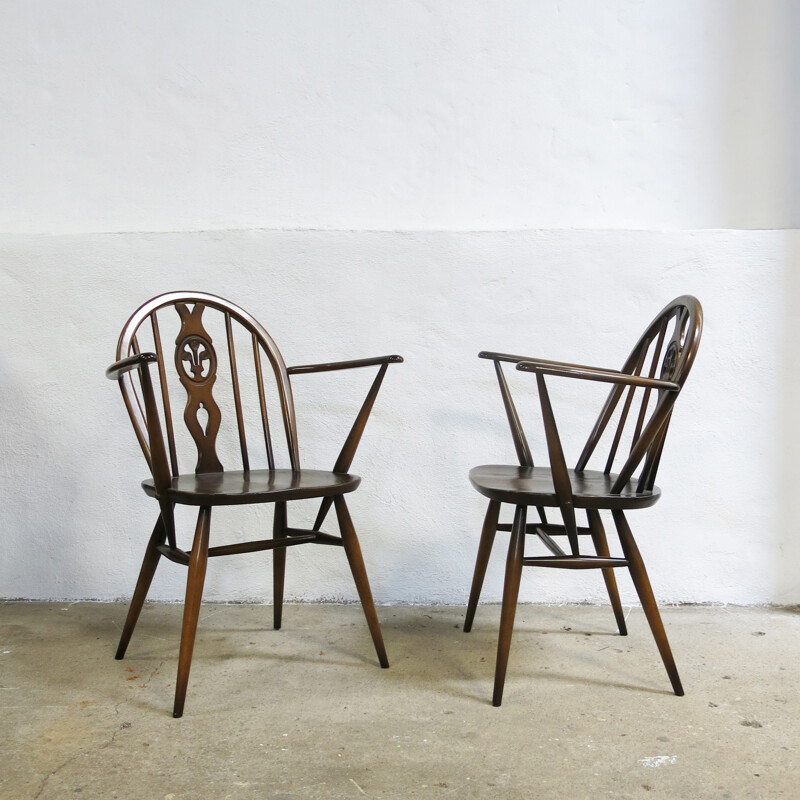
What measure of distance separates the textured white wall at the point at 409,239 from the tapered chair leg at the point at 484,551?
0.84 ft

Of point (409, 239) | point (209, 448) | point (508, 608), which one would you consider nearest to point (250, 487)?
point (209, 448)

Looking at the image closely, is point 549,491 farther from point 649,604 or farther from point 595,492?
point 649,604

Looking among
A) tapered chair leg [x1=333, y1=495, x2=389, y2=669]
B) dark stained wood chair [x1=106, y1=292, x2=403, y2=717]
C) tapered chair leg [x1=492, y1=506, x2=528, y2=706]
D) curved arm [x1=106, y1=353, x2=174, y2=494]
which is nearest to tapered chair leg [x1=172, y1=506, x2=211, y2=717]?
dark stained wood chair [x1=106, y1=292, x2=403, y2=717]

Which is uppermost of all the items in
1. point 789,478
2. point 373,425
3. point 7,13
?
point 7,13

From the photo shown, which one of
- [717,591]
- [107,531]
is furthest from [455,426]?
[107,531]

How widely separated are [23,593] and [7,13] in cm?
186

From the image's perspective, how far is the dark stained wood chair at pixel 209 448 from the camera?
1.42m

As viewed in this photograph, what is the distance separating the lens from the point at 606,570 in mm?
1823

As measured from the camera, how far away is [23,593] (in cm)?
219

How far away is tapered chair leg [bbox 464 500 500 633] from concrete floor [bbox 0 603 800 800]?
2.2 inches

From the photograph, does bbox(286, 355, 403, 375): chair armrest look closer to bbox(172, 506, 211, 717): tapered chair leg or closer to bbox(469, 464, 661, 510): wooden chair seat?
bbox(469, 464, 661, 510): wooden chair seat

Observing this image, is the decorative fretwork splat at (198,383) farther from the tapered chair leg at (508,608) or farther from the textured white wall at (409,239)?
the tapered chair leg at (508,608)

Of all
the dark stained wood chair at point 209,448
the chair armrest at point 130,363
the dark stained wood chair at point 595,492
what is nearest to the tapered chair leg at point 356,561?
the dark stained wood chair at point 209,448

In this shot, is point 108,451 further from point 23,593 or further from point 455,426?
point 455,426
